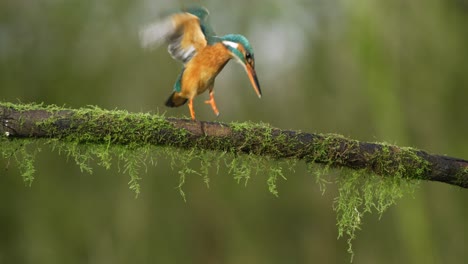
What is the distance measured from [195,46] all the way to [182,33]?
0.28 ft

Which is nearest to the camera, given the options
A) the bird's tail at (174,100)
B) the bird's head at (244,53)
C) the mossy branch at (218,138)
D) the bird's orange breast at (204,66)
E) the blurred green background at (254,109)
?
the mossy branch at (218,138)

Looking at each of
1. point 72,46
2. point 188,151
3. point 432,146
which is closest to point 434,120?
point 432,146

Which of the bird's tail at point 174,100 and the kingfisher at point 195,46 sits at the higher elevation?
the kingfisher at point 195,46

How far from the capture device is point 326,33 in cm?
645

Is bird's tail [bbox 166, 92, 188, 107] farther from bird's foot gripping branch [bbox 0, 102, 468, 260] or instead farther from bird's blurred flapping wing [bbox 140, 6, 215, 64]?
bird's foot gripping branch [bbox 0, 102, 468, 260]

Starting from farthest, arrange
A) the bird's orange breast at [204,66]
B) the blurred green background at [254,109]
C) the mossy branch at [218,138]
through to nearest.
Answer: the blurred green background at [254,109], the bird's orange breast at [204,66], the mossy branch at [218,138]

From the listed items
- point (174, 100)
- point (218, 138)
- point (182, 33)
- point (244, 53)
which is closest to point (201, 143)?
point (218, 138)

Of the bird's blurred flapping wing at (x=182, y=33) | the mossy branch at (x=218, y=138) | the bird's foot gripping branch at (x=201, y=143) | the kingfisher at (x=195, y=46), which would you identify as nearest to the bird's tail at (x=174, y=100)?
the kingfisher at (x=195, y=46)

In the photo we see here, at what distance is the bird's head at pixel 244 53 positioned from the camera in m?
2.74

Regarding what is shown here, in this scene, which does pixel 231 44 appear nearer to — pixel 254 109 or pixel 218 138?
pixel 218 138

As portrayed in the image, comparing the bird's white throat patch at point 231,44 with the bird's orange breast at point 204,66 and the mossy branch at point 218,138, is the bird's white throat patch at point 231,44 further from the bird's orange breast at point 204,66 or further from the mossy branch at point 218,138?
the mossy branch at point 218,138

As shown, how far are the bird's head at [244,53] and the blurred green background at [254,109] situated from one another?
3095mm

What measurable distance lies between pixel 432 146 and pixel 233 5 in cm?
218

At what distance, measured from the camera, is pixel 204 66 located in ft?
9.54
